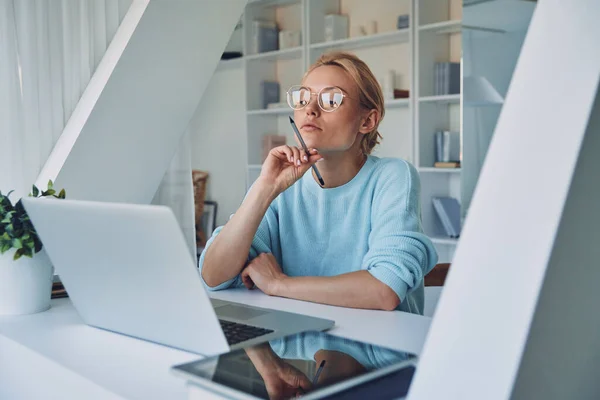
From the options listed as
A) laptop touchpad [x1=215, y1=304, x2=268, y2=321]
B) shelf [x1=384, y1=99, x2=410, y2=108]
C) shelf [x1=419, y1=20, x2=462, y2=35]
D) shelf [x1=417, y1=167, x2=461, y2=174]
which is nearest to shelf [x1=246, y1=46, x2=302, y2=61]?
shelf [x1=384, y1=99, x2=410, y2=108]

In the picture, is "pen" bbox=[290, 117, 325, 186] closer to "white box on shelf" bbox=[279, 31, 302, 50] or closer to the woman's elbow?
the woman's elbow

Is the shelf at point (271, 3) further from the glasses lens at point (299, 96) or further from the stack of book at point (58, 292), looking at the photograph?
the stack of book at point (58, 292)

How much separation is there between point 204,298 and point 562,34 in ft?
1.94

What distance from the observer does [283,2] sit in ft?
18.7

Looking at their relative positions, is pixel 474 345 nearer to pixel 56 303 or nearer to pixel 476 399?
pixel 476 399

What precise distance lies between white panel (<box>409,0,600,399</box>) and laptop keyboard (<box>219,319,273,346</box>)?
45 cm

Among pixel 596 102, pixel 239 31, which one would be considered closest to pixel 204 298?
pixel 596 102

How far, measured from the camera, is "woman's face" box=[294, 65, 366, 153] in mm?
1826

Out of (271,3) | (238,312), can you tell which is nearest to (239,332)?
(238,312)

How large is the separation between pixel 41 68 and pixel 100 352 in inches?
48.9

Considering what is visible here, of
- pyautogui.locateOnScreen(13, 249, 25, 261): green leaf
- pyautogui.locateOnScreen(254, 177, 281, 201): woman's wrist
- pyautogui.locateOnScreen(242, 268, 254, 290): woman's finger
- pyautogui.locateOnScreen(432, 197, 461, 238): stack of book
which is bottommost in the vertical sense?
pyautogui.locateOnScreen(432, 197, 461, 238): stack of book

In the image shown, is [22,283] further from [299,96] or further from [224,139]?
[224,139]

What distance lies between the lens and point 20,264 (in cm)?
150

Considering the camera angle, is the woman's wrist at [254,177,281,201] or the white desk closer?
the white desk
